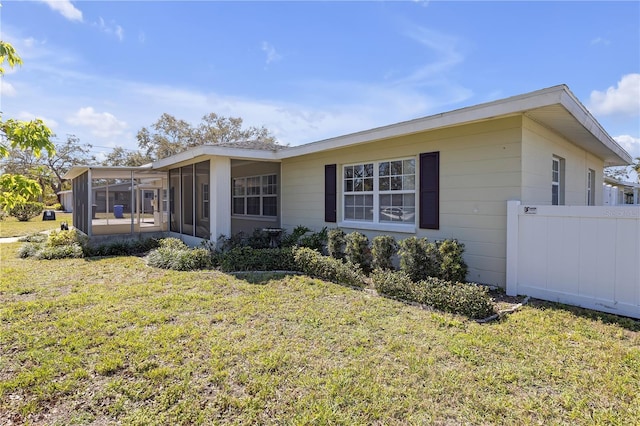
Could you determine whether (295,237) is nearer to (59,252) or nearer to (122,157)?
(59,252)

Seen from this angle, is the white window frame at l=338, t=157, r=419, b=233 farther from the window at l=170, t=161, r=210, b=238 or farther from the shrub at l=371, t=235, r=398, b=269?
the window at l=170, t=161, r=210, b=238

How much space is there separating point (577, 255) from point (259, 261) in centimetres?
566

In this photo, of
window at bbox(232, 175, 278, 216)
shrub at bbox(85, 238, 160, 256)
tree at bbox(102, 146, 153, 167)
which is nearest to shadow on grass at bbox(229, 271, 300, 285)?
window at bbox(232, 175, 278, 216)

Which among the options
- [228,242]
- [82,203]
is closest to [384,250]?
[228,242]

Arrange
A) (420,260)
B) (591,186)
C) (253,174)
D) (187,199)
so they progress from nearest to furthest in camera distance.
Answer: (420,260), (591,186), (187,199), (253,174)

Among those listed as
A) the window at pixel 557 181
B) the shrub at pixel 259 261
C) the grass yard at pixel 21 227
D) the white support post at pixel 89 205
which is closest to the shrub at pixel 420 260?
the shrub at pixel 259 261

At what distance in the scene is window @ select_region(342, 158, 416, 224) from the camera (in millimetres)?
7039

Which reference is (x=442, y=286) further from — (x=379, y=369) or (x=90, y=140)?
(x=90, y=140)

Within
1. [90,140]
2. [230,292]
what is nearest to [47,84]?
[230,292]

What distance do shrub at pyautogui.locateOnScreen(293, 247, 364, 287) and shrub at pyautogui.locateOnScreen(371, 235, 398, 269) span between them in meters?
0.45

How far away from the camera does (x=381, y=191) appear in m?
7.53

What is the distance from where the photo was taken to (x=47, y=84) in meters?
6.95

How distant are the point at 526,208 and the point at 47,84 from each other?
9419mm

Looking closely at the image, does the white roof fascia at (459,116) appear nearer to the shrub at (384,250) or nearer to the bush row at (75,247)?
the shrub at (384,250)
